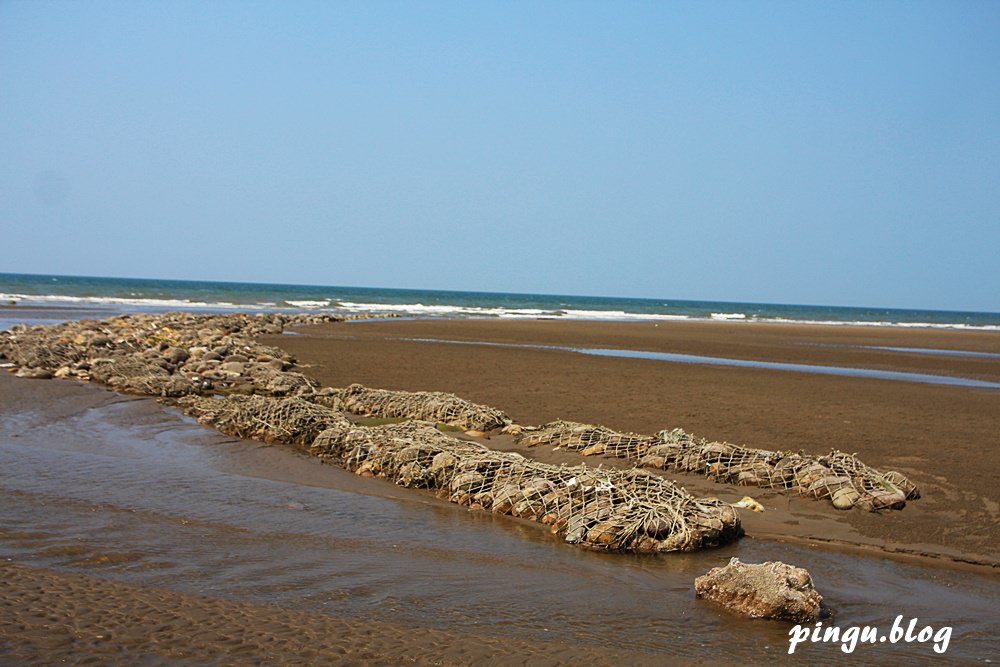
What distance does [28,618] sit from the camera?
5137 millimetres

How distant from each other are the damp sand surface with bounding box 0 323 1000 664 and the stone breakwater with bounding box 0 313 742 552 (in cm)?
27

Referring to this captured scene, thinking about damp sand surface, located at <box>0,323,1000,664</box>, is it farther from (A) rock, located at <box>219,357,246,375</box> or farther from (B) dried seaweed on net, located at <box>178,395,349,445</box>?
(A) rock, located at <box>219,357,246,375</box>

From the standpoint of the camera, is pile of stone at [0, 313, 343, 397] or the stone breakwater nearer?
the stone breakwater

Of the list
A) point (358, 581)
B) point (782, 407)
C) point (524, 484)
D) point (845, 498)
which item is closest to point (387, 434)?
point (524, 484)

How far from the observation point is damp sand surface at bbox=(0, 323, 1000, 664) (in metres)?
5.15

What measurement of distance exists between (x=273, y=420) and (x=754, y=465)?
649 cm

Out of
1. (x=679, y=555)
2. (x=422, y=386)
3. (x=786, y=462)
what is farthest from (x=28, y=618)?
(x=422, y=386)

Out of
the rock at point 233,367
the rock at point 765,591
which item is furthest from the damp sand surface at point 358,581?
the rock at point 233,367

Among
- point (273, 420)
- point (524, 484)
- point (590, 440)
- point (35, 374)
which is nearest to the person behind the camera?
point (524, 484)

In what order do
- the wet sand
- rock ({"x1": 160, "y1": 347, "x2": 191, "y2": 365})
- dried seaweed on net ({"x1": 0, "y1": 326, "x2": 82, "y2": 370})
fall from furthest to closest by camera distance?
rock ({"x1": 160, "y1": 347, "x2": 191, "y2": 365}), dried seaweed on net ({"x1": 0, "y1": 326, "x2": 82, "y2": 370}), the wet sand

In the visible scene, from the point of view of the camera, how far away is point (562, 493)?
8211 millimetres

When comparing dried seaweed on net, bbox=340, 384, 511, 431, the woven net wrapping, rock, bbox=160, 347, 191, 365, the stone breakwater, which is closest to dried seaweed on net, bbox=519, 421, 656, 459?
the woven net wrapping

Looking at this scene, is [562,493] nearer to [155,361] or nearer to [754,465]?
[754,465]

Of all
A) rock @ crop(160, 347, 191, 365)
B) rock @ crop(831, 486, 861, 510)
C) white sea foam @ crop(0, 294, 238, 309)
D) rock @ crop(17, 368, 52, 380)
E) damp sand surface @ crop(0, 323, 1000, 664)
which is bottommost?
damp sand surface @ crop(0, 323, 1000, 664)
